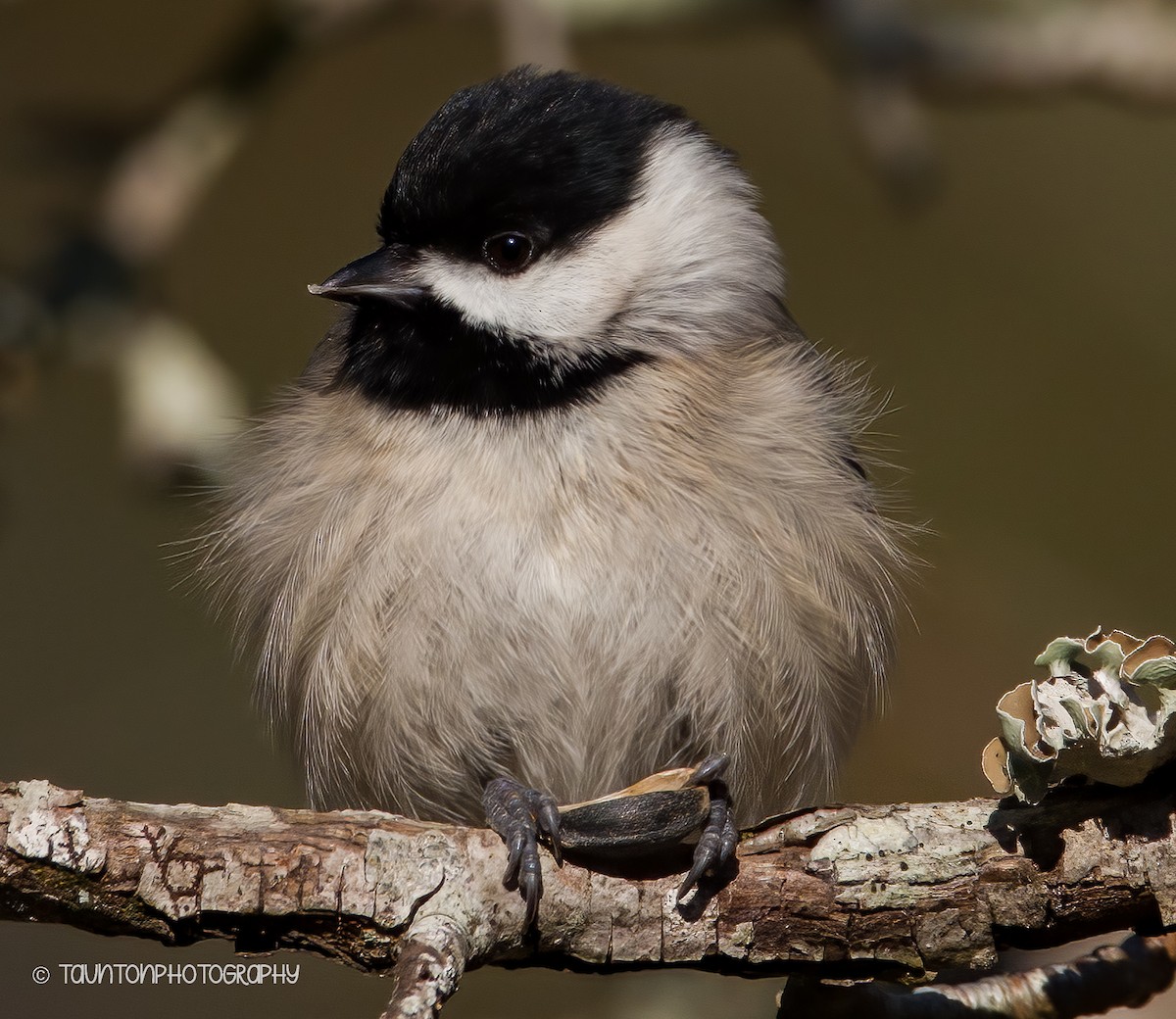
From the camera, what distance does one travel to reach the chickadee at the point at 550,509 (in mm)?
1935

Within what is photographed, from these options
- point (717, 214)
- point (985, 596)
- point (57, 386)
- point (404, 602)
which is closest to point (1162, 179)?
point (985, 596)

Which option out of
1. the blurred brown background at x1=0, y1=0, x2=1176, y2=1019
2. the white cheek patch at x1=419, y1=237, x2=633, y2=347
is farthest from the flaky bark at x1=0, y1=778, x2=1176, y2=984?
the blurred brown background at x1=0, y1=0, x2=1176, y2=1019

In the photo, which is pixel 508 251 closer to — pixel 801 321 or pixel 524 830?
pixel 524 830

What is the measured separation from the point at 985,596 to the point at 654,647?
5.46ft

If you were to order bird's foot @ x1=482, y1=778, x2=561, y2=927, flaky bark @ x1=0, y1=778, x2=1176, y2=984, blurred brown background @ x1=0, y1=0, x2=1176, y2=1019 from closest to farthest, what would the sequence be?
flaky bark @ x1=0, y1=778, x2=1176, y2=984, bird's foot @ x1=482, y1=778, x2=561, y2=927, blurred brown background @ x1=0, y1=0, x2=1176, y2=1019

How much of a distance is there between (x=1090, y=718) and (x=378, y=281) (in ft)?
3.76

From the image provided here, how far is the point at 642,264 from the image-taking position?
6.98ft

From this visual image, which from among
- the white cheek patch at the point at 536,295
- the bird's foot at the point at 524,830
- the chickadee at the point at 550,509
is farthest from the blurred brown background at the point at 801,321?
the bird's foot at the point at 524,830

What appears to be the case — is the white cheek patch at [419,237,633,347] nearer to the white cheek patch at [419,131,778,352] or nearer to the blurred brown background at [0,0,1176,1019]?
the white cheek patch at [419,131,778,352]

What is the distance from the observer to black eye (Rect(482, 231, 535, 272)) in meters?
2.01

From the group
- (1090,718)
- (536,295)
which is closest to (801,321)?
(536,295)

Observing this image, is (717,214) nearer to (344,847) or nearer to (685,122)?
(685,122)

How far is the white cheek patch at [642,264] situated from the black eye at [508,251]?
0.6 inches

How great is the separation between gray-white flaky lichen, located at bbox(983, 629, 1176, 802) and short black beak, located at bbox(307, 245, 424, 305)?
103 cm
